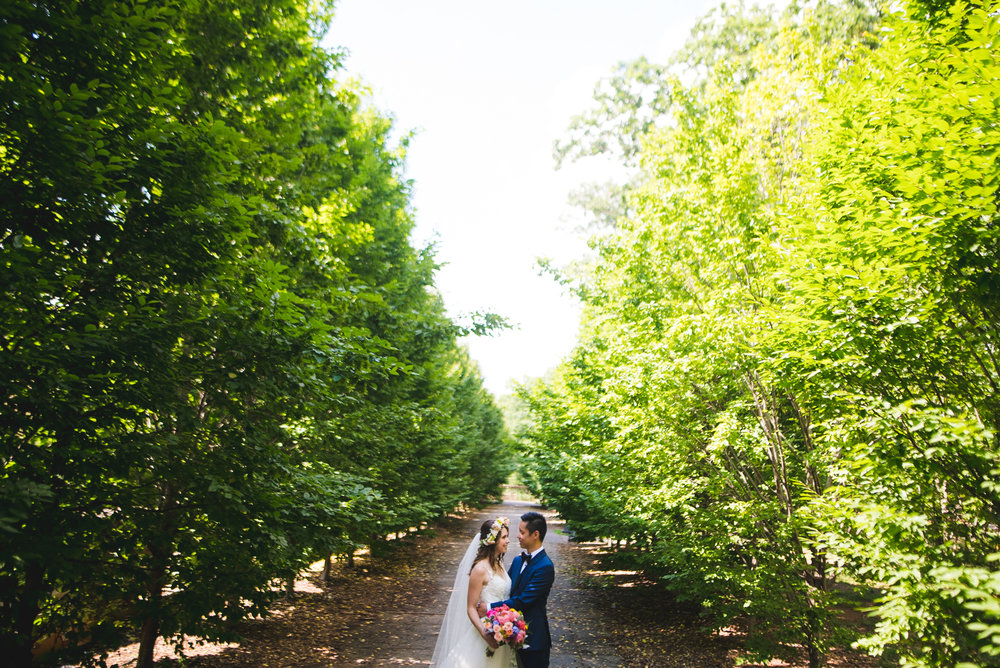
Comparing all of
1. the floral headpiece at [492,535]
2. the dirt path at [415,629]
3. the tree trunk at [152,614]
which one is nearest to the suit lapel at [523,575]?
the floral headpiece at [492,535]

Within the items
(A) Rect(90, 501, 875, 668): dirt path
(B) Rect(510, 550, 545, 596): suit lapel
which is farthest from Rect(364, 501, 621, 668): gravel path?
(B) Rect(510, 550, 545, 596): suit lapel

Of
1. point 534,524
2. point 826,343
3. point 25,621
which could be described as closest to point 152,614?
point 25,621

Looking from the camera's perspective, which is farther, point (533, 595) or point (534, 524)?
point (534, 524)

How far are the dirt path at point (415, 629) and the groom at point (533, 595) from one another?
3123 millimetres

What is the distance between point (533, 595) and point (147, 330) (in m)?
3.79

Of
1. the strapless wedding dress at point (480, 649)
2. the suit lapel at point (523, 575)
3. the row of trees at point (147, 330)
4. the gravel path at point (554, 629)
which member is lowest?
the gravel path at point (554, 629)

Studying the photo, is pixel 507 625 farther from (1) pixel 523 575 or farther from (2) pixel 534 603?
(1) pixel 523 575

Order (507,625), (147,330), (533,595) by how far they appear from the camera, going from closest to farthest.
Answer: (147,330) < (507,625) < (533,595)

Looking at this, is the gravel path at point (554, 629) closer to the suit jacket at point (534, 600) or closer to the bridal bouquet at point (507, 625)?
the suit jacket at point (534, 600)

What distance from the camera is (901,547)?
3717 millimetres

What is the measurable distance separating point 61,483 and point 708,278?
312 inches

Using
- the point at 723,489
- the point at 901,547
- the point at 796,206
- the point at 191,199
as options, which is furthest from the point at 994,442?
the point at 191,199

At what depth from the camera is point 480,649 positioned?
4758 millimetres

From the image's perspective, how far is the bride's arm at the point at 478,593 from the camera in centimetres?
453
